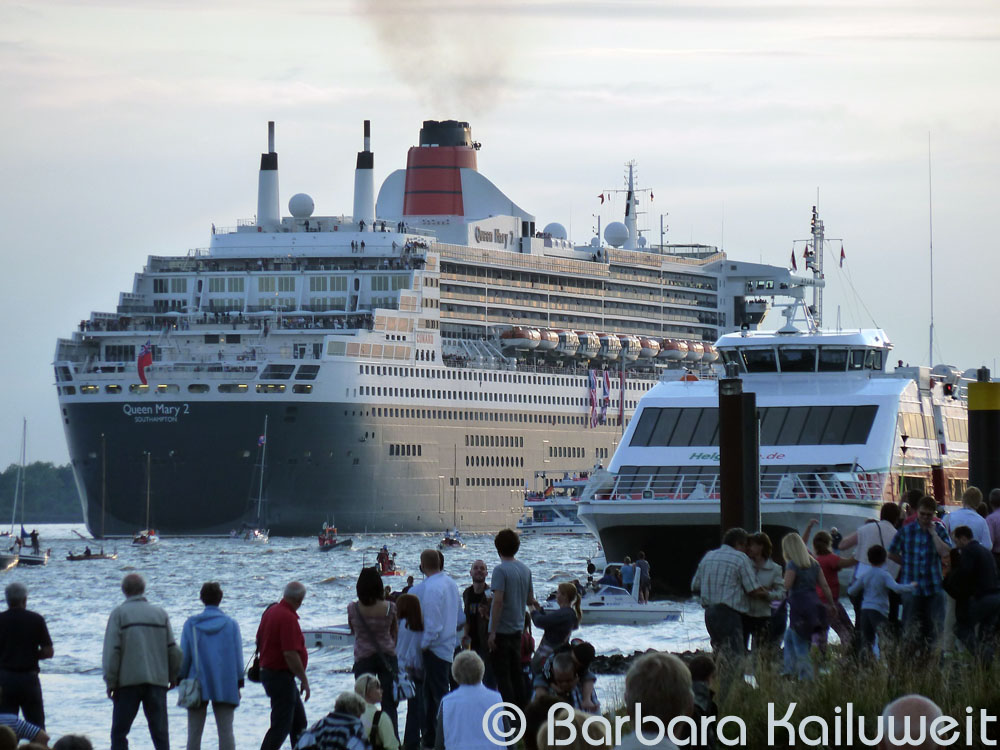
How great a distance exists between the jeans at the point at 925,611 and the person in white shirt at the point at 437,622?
3.87 meters

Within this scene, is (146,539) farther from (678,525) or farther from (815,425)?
(678,525)

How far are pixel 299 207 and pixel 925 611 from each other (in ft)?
235

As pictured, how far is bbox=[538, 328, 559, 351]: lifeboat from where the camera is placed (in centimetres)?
9012

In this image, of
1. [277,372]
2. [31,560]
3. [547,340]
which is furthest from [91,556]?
[547,340]

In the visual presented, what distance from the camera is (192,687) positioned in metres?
13.5

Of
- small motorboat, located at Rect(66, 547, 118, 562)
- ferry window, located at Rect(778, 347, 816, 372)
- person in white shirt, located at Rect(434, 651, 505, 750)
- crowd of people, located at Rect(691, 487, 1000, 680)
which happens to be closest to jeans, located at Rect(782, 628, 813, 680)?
crowd of people, located at Rect(691, 487, 1000, 680)

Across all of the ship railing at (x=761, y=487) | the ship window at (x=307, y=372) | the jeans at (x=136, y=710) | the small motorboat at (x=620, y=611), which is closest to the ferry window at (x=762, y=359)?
the ship railing at (x=761, y=487)

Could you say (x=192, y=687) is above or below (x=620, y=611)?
above

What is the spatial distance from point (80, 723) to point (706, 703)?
949cm

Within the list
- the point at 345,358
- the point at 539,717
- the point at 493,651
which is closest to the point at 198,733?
the point at 493,651

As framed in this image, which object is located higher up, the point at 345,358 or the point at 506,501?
the point at 345,358

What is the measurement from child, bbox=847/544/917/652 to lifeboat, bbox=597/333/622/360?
7856cm

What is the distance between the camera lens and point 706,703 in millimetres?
11320

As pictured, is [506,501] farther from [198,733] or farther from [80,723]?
[198,733]
